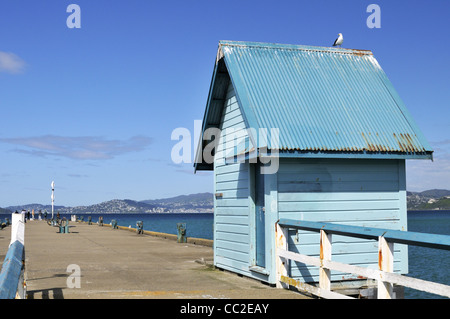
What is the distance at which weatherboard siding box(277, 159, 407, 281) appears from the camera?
10359mm

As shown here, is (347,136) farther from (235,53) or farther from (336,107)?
(235,53)

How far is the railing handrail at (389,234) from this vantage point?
602 centimetres

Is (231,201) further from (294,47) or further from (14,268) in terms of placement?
(14,268)

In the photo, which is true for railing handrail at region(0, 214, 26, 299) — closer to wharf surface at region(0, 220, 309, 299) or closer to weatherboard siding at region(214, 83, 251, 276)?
wharf surface at region(0, 220, 309, 299)

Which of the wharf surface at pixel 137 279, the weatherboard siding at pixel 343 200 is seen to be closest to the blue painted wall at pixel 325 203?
the weatherboard siding at pixel 343 200

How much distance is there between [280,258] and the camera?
9.84 metres

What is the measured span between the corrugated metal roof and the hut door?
4.18 feet

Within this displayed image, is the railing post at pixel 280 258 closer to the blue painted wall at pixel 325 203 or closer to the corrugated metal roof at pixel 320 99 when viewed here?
the blue painted wall at pixel 325 203

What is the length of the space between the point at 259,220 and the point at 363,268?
166 inches

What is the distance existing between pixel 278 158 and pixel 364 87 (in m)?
3.18

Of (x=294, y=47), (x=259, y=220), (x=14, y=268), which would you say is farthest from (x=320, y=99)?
(x=14, y=268)

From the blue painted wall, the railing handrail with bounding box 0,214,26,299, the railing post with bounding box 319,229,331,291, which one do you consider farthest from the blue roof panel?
the railing handrail with bounding box 0,214,26,299

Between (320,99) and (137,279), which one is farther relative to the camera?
(137,279)

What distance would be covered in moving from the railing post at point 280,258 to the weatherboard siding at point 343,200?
0.35 m
